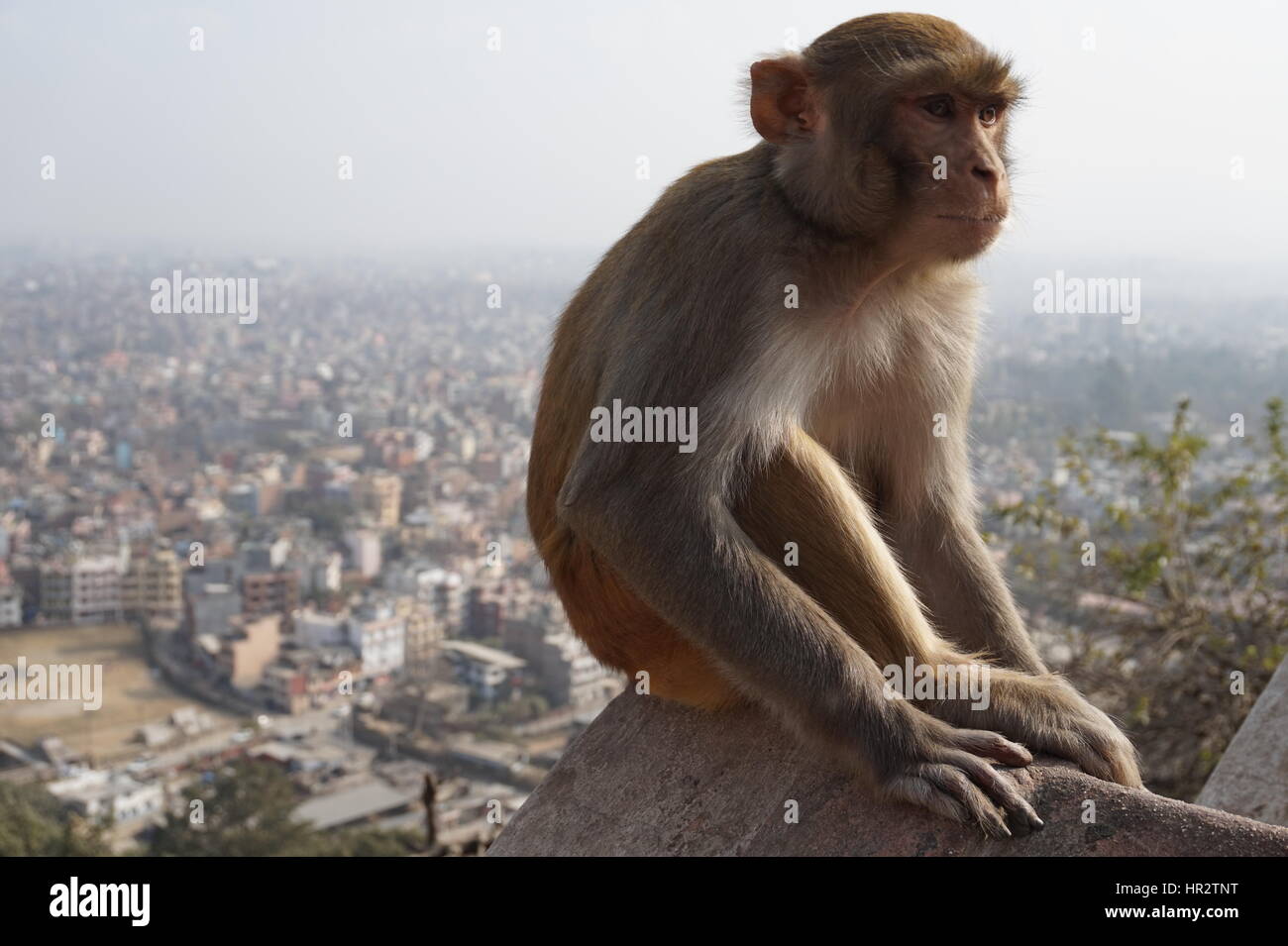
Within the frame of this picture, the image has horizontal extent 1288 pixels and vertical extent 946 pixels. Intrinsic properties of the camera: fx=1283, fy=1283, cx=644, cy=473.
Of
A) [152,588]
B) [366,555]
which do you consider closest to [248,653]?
[152,588]

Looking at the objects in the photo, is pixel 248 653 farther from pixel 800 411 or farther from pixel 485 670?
pixel 800 411

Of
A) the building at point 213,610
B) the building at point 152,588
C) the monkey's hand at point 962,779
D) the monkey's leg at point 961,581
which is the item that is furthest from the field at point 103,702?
the monkey's hand at point 962,779

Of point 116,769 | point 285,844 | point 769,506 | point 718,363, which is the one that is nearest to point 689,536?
point 769,506

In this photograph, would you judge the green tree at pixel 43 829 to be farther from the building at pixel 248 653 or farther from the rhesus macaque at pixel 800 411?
the rhesus macaque at pixel 800 411
